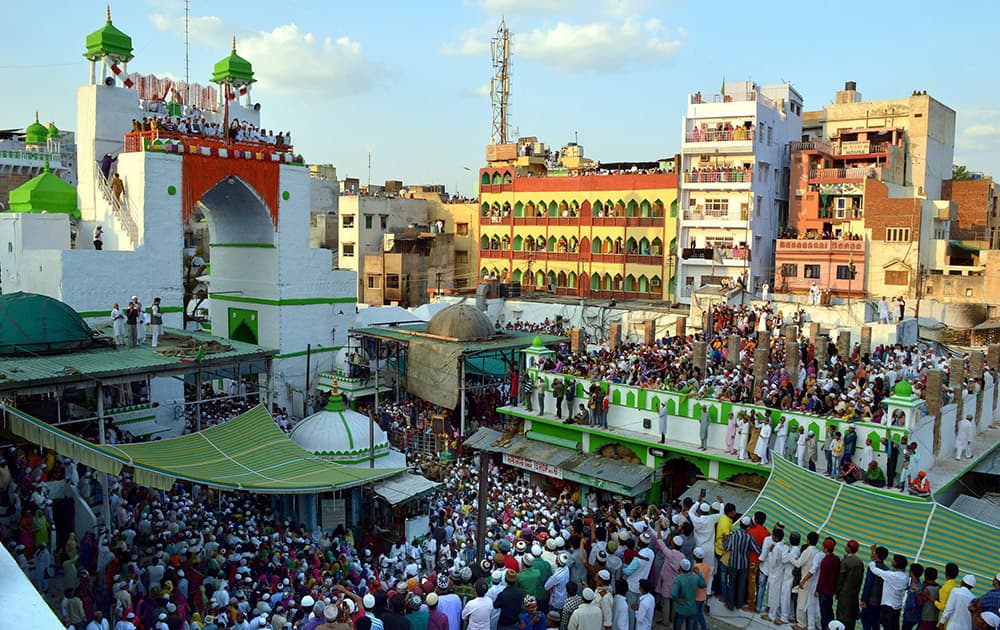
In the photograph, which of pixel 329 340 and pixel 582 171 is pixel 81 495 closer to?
pixel 329 340

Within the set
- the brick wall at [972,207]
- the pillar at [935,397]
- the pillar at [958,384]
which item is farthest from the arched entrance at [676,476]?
the brick wall at [972,207]

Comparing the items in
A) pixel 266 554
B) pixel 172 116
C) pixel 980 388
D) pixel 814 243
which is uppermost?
pixel 172 116

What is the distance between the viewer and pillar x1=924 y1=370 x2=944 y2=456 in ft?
58.7

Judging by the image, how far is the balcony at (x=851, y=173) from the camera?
43156 millimetres

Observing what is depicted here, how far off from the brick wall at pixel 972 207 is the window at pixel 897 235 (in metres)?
11.6

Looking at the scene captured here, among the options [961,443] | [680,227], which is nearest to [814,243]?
[680,227]

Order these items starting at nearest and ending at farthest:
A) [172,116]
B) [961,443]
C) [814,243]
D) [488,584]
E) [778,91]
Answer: [488,584]
[961,443]
[172,116]
[814,243]
[778,91]

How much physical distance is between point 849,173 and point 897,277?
22.9 ft

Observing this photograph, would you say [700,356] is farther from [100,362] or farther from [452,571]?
[100,362]

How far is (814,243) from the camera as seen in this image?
41.0 meters

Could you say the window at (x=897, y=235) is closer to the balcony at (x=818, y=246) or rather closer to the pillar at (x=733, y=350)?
the balcony at (x=818, y=246)

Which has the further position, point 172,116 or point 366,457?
point 172,116

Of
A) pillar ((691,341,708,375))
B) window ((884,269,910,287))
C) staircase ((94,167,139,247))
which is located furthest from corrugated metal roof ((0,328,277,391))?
window ((884,269,910,287))

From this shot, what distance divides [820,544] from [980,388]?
12.0 m
